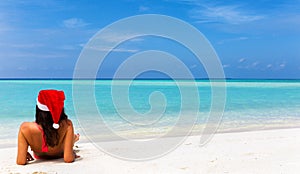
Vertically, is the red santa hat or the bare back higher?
the red santa hat

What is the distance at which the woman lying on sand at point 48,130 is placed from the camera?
4426 mm

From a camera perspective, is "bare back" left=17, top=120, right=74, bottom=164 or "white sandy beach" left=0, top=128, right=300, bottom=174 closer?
"white sandy beach" left=0, top=128, right=300, bottom=174

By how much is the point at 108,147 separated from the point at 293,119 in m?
7.93

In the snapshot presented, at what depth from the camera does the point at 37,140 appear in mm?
4594

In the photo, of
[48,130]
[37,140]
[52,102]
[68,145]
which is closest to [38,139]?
[37,140]

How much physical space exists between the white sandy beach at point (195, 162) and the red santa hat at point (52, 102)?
27.2 inches

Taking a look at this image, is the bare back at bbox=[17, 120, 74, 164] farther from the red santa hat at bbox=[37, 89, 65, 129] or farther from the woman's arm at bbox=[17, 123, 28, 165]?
the red santa hat at bbox=[37, 89, 65, 129]

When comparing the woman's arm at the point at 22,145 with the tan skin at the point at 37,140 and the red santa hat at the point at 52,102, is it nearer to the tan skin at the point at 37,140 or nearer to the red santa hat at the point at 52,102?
the tan skin at the point at 37,140

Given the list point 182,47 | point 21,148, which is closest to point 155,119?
point 182,47

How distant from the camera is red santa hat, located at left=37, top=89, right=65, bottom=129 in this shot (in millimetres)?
4414

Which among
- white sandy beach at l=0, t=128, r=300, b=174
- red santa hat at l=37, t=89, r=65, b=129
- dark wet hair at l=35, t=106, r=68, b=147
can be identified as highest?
red santa hat at l=37, t=89, r=65, b=129

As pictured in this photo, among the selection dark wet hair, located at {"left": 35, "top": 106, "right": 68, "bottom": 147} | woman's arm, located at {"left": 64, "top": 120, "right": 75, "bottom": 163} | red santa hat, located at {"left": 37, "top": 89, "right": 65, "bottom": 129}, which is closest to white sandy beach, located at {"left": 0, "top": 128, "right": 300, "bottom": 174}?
woman's arm, located at {"left": 64, "top": 120, "right": 75, "bottom": 163}

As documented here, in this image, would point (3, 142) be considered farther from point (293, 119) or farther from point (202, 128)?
point (293, 119)

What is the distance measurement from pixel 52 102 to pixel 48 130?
0.42 meters
